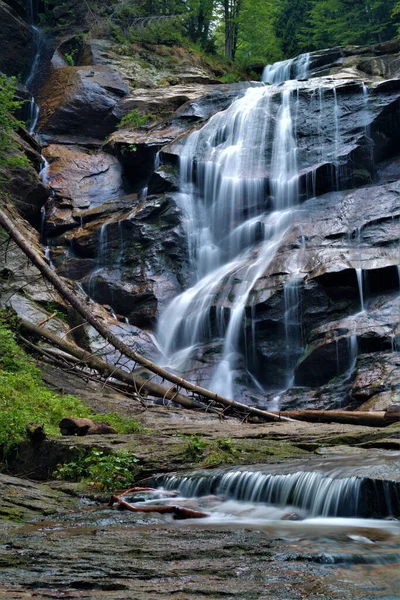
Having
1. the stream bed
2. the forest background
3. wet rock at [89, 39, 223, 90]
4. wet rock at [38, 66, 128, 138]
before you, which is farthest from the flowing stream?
the forest background

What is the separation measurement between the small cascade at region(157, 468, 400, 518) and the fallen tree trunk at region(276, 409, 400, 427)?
3865mm

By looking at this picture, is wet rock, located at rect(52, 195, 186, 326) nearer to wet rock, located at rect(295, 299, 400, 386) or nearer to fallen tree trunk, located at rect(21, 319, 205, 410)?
wet rock, located at rect(295, 299, 400, 386)

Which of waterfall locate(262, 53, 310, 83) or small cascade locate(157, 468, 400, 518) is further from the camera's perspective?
waterfall locate(262, 53, 310, 83)

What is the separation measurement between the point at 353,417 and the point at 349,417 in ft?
0.32

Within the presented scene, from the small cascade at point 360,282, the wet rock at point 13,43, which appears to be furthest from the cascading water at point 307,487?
the wet rock at point 13,43

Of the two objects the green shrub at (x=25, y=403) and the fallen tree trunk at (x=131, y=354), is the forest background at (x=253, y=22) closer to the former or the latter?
the fallen tree trunk at (x=131, y=354)

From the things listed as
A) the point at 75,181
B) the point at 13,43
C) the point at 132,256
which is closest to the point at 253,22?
the point at 13,43

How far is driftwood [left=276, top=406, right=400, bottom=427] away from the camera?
9531 millimetres

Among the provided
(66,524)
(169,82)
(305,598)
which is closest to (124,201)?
(169,82)

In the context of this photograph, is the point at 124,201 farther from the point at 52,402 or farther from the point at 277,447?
the point at 277,447

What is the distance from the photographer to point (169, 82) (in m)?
29.8

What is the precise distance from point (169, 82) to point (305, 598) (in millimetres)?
29571

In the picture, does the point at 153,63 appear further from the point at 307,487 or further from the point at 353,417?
the point at 307,487

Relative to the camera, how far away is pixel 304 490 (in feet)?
18.9
